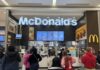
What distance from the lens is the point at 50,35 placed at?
13.8 metres

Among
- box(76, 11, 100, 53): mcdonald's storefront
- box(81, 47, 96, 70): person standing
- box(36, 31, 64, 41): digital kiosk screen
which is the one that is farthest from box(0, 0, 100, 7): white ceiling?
box(81, 47, 96, 70): person standing

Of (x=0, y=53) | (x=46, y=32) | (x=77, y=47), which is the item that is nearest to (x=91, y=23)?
(x=77, y=47)

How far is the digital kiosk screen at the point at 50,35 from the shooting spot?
538 inches

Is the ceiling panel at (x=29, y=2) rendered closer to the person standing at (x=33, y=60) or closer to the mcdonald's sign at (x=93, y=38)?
the mcdonald's sign at (x=93, y=38)

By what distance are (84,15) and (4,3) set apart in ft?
13.9

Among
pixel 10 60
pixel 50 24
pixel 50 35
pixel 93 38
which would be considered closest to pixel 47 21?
pixel 50 24

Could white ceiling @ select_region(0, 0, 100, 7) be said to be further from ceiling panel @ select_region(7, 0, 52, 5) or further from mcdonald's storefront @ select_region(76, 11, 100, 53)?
mcdonald's storefront @ select_region(76, 11, 100, 53)

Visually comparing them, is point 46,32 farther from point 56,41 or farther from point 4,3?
point 4,3

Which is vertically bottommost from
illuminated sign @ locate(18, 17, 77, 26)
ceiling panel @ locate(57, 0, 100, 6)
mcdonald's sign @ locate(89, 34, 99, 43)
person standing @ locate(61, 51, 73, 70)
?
person standing @ locate(61, 51, 73, 70)

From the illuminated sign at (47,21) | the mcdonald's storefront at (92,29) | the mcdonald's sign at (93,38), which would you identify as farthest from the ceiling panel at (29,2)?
the mcdonald's sign at (93,38)

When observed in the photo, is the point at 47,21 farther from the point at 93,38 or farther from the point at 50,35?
the point at 93,38

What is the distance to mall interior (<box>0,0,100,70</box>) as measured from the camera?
11227 mm

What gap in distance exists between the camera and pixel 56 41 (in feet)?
44.4

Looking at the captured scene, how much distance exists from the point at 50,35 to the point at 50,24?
0.95 metres
